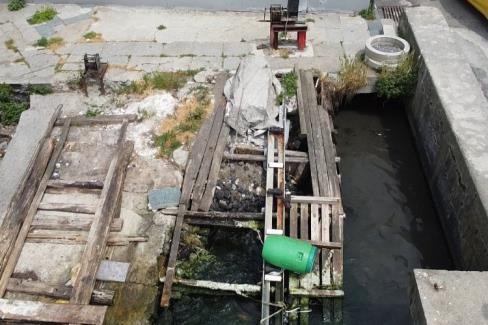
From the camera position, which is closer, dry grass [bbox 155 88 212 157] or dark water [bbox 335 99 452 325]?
dark water [bbox 335 99 452 325]

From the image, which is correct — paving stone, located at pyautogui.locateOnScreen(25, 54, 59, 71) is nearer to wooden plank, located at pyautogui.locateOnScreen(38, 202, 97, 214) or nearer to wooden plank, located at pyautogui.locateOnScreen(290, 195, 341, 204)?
wooden plank, located at pyautogui.locateOnScreen(38, 202, 97, 214)

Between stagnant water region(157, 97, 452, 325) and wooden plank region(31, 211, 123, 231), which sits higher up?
wooden plank region(31, 211, 123, 231)

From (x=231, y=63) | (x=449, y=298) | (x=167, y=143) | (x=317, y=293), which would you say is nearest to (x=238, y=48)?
(x=231, y=63)

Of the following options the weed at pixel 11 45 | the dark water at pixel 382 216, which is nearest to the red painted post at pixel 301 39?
the dark water at pixel 382 216

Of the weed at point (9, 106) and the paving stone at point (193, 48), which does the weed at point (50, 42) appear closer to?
the weed at point (9, 106)

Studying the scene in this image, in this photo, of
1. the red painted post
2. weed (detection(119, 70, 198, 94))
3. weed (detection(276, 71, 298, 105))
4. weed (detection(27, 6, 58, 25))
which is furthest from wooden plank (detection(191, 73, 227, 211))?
weed (detection(27, 6, 58, 25))

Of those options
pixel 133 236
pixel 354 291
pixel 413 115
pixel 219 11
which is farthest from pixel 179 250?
pixel 219 11
